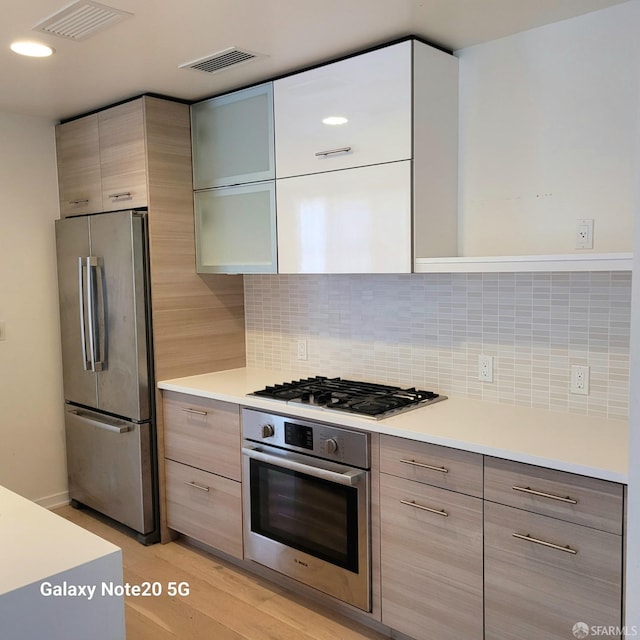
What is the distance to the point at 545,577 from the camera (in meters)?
1.93

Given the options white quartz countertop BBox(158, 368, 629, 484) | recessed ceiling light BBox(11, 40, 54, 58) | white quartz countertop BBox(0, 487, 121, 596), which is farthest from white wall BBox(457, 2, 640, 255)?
white quartz countertop BBox(0, 487, 121, 596)

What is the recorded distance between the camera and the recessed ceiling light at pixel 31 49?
2463 mm

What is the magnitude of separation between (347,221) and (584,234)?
3.12ft

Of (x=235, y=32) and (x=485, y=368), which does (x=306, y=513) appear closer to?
(x=485, y=368)

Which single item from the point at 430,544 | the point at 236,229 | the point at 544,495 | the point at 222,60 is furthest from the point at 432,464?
the point at 222,60

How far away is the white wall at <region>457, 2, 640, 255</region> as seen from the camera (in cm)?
224

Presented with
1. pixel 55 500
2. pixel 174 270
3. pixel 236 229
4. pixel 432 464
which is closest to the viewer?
pixel 432 464

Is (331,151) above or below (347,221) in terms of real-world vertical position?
above

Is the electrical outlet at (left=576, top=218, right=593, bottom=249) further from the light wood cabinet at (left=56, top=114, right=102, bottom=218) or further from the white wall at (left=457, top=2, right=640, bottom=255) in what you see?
the light wood cabinet at (left=56, top=114, right=102, bottom=218)

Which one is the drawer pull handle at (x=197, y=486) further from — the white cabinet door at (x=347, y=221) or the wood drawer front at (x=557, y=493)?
the wood drawer front at (x=557, y=493)

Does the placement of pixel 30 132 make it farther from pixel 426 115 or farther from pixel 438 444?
pixel 438 444

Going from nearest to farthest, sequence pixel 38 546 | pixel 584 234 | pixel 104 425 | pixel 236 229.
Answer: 1. pixel 38 546
2. pixel 584 234
3. pixel 236 229
4. pixel 104 425

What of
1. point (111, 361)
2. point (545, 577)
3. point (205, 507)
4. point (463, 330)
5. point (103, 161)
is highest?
point (103, 161)

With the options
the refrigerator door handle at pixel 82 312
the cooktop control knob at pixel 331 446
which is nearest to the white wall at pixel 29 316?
the refrigerator door handle at pixel 82 312
